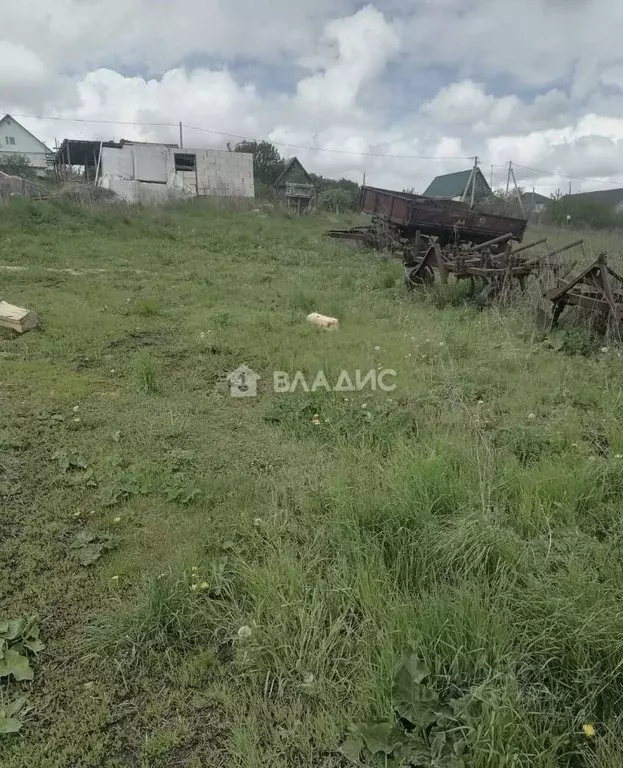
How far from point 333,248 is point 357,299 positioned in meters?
6.56

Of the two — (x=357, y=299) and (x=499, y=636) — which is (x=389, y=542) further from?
(x=357, y=299)

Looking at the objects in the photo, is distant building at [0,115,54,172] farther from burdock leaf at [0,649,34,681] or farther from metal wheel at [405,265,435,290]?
burdock leaf at [0,649,34,681]

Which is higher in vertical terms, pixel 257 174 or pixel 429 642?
pixel 257 174

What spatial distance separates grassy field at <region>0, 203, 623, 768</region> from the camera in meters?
1.63

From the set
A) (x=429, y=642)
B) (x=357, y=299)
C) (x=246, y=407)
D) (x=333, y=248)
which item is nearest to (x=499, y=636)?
(x=429, y=642)

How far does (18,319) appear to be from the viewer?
5586 mm

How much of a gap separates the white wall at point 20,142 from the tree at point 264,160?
17.0m

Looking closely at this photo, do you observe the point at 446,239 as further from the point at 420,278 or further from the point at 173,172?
the point at 173,172

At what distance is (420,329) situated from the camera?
625 centimetres

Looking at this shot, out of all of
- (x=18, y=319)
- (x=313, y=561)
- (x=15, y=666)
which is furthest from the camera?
(x=18, y=319)

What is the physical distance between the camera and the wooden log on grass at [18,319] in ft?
18.4

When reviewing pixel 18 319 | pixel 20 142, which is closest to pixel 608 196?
pixel 18 319

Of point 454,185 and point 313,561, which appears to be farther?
point 454,185

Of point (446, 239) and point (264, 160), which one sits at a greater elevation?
point (264, 160)
